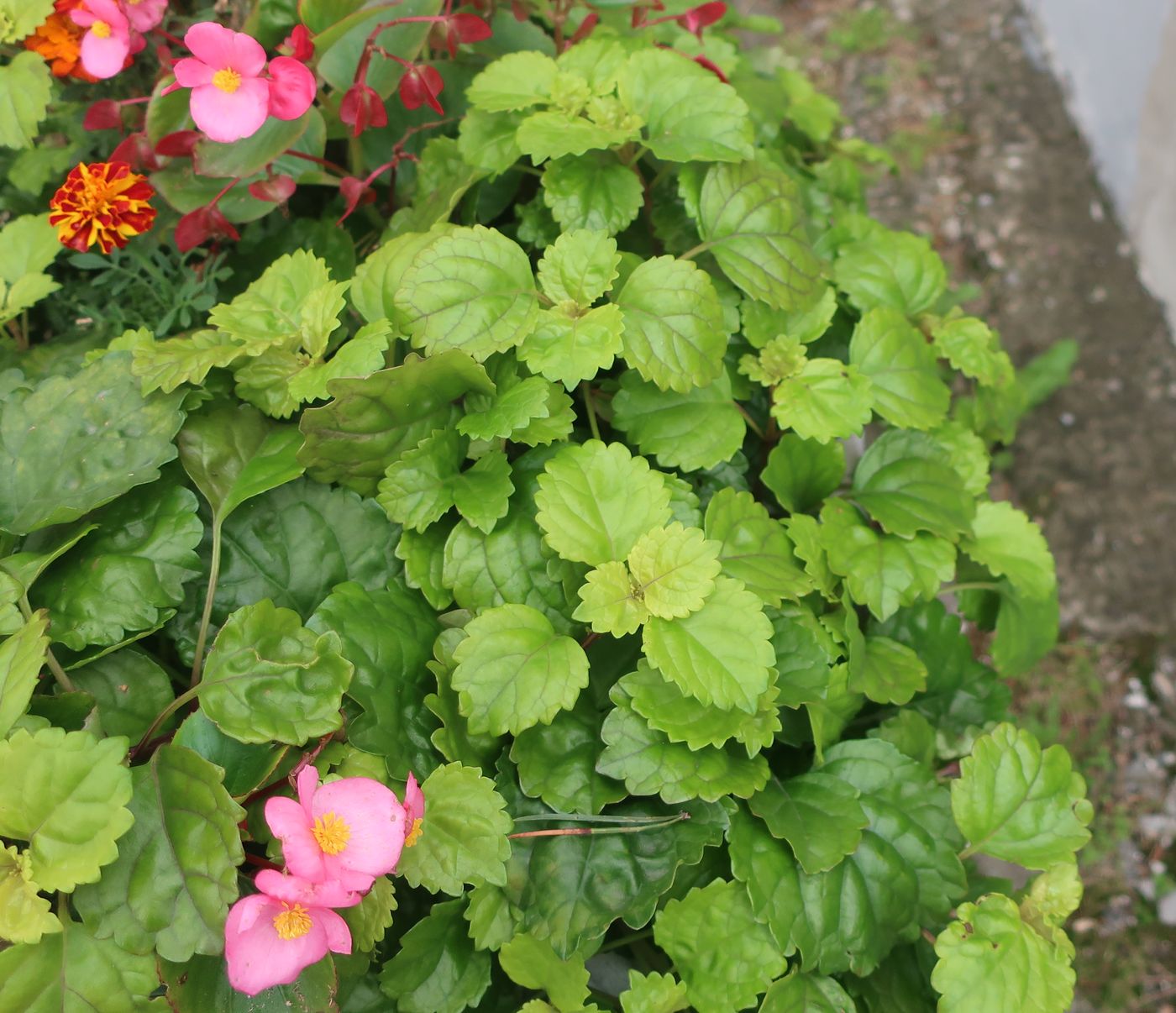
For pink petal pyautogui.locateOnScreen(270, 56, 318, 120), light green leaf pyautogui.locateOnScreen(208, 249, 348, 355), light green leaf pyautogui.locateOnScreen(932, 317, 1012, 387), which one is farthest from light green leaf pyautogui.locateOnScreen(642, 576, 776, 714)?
pink petal pyautogui.locateOnScreen(270, 56, 318, 120)

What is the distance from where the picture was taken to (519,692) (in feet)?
3.68

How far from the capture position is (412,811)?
100 cm

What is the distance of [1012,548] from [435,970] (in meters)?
1.03

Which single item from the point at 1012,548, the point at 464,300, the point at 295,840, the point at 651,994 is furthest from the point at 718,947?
the point at 464,300

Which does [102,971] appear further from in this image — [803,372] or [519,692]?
[803,372]

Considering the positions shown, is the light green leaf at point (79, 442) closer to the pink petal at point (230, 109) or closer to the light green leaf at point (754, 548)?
the pink petal at point (230, 109)

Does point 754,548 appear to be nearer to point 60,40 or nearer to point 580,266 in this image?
point 580,266

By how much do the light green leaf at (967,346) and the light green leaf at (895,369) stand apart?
12 centimetres

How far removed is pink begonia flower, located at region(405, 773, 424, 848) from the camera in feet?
3.28

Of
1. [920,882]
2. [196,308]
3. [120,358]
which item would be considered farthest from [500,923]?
[196,308]

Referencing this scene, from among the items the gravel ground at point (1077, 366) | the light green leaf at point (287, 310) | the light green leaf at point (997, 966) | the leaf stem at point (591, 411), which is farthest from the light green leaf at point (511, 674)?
the gravel ground at point (1077, 366)

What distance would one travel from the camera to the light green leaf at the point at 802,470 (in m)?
1.40

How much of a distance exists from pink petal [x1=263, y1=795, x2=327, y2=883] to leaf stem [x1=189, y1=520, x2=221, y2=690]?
318 mm

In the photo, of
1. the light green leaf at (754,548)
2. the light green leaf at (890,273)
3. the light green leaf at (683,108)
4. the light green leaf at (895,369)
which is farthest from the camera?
the light green leaf at (890,273)
